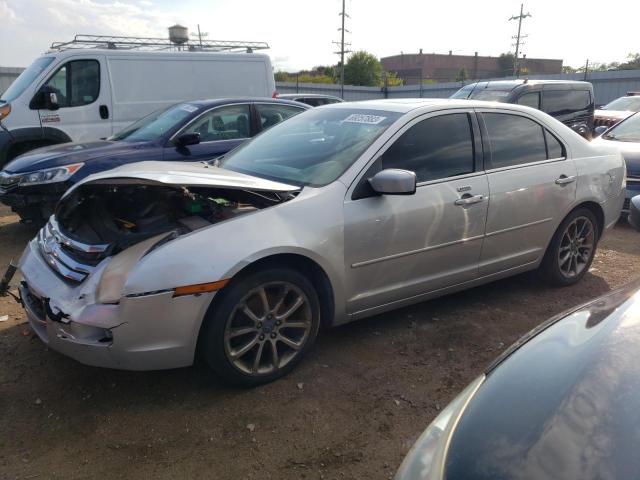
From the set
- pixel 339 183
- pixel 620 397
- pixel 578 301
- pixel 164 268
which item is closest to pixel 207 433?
pixel 164 268

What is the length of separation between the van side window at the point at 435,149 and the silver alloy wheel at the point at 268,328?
1.08 meters

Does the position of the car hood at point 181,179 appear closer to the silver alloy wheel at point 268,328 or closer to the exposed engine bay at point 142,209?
the exposed engine bay at point 142,209

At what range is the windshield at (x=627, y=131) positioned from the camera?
24.9 feet

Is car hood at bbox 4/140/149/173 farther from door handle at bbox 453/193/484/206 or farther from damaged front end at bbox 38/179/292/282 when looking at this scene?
door handle at bbox 453/193/484/206

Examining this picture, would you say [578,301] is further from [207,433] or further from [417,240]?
[207,433]

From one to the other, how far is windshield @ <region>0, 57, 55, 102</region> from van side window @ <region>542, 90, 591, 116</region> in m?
8.91

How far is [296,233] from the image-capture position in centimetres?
292

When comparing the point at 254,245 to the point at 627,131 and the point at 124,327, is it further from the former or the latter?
the point at 627,131

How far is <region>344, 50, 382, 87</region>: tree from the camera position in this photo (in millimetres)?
51000

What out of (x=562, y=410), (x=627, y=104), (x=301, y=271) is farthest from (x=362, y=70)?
(x=562, y=410)

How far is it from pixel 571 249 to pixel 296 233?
2.85 meters

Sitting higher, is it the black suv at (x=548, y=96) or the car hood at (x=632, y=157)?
the black suv at (x=548, y=96)

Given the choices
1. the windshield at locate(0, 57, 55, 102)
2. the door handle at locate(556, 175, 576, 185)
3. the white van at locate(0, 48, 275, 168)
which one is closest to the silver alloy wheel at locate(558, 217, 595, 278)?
the door handle at locate(556, 175, 576, 185)

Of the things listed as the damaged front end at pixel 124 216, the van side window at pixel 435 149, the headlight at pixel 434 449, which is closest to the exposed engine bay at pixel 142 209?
the damaged front end at pixel 124 216
